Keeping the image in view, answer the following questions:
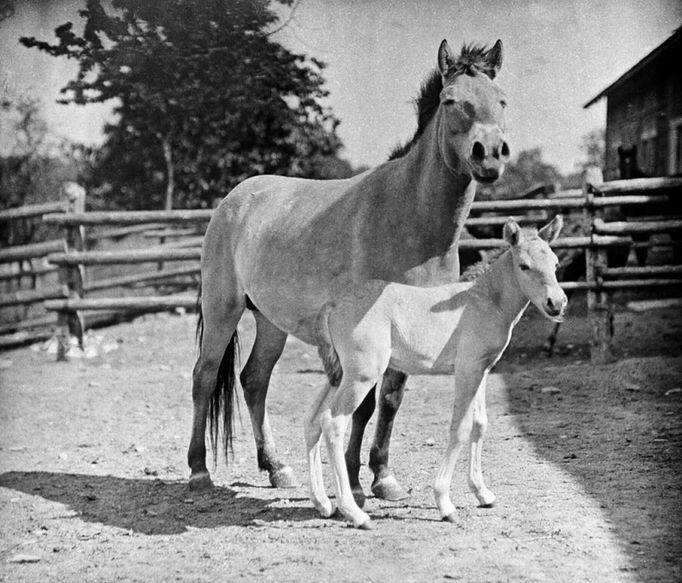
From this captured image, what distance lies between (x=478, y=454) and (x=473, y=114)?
1688 millimetres

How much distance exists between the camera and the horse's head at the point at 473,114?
3469mm

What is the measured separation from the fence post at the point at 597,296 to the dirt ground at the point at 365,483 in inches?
14.5

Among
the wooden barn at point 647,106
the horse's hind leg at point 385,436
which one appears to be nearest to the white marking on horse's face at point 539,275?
the horse's hind leg at point 385,436

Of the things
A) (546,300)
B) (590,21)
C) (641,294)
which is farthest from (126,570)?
(641,294)

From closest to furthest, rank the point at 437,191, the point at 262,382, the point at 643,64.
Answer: the point at 437,191 < the point at 262,382 < the point at 643,64

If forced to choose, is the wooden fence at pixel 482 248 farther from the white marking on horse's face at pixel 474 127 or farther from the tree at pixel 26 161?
the white marking on horse's face at pixel 474 127

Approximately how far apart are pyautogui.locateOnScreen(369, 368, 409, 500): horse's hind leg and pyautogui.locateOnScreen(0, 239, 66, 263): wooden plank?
6711 millimetres

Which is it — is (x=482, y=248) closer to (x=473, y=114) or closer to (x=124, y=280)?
(x=473, y=114)

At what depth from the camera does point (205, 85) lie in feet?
25.7

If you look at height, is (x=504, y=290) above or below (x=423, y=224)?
below

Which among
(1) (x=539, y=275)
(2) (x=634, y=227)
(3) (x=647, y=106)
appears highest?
(3) (x=647, y=106)

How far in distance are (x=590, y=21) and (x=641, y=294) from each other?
6784 mm

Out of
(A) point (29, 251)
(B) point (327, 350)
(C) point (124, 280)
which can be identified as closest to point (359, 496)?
(B) point (327, 350)

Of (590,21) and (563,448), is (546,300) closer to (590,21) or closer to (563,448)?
(563,448)
